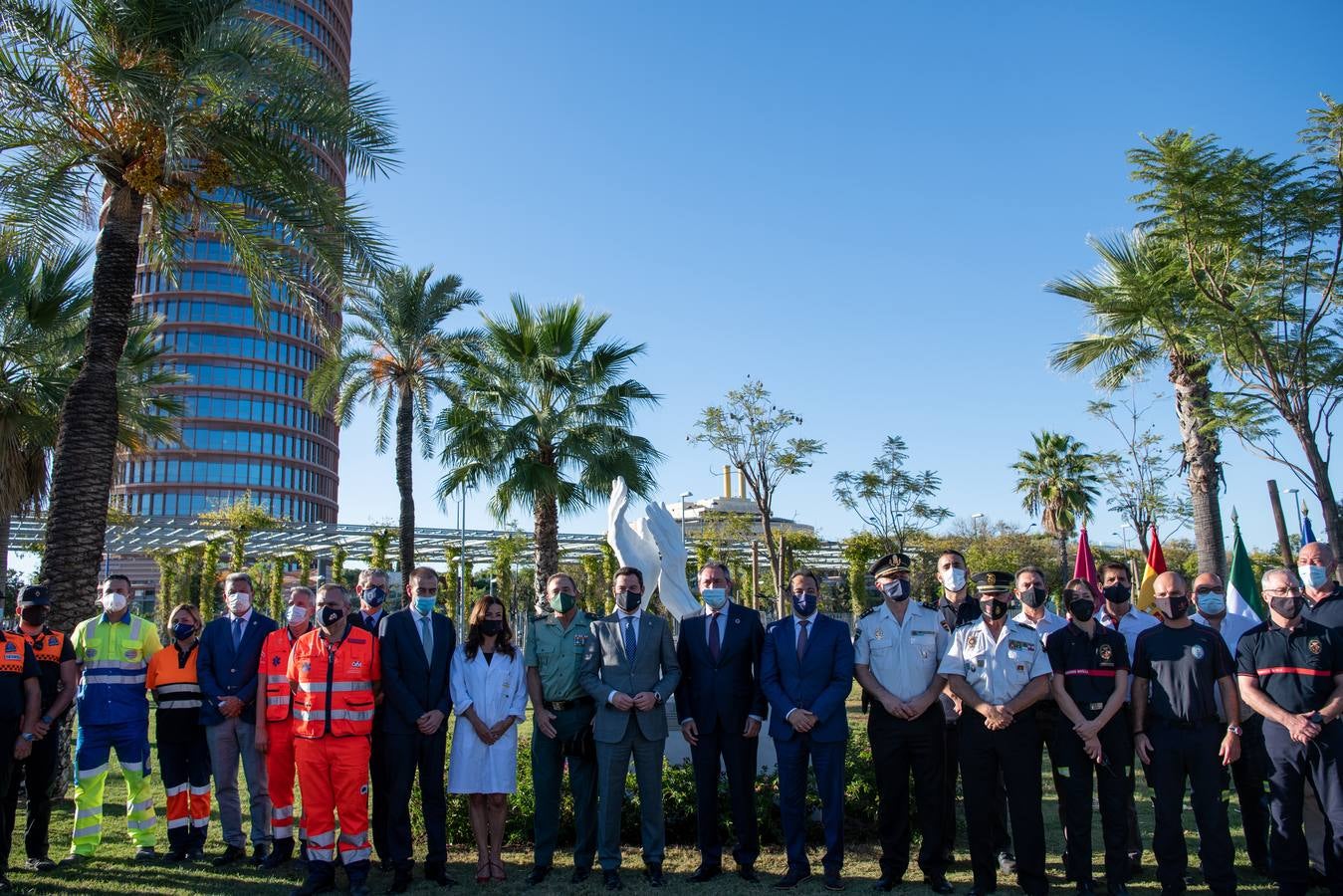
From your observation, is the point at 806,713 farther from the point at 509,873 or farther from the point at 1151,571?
the point at 1151,571

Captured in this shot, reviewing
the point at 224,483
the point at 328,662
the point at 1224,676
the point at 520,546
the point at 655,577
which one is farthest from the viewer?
the point at 224,483

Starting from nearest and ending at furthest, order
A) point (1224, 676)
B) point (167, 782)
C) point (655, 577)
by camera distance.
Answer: point (1224, 676) → point (167, 782) → point (655, 577)


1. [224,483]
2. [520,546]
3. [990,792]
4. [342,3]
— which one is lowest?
[990,792]

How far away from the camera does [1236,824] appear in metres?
8.38

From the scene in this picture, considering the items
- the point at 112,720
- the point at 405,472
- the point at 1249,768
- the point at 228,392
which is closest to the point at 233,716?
the point at 112,720

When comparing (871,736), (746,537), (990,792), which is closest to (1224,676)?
(990,792)

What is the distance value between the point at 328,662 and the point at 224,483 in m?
82.4

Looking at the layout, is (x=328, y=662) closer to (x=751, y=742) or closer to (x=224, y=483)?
(x=751, y=742)

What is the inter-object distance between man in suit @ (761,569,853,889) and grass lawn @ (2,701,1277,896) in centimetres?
34

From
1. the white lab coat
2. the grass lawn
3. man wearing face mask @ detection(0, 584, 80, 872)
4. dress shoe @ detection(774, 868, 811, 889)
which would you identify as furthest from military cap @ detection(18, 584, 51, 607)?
dress shoe @ detection(774, 868, 811, 889)

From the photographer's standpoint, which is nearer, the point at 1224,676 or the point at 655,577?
the point at 1224,676

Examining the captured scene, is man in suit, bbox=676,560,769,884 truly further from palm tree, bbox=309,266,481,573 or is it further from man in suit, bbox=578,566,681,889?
palm tree, bbox=309,266,481,573

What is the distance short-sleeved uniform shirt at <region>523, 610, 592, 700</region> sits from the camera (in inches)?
273

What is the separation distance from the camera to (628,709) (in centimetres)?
675
